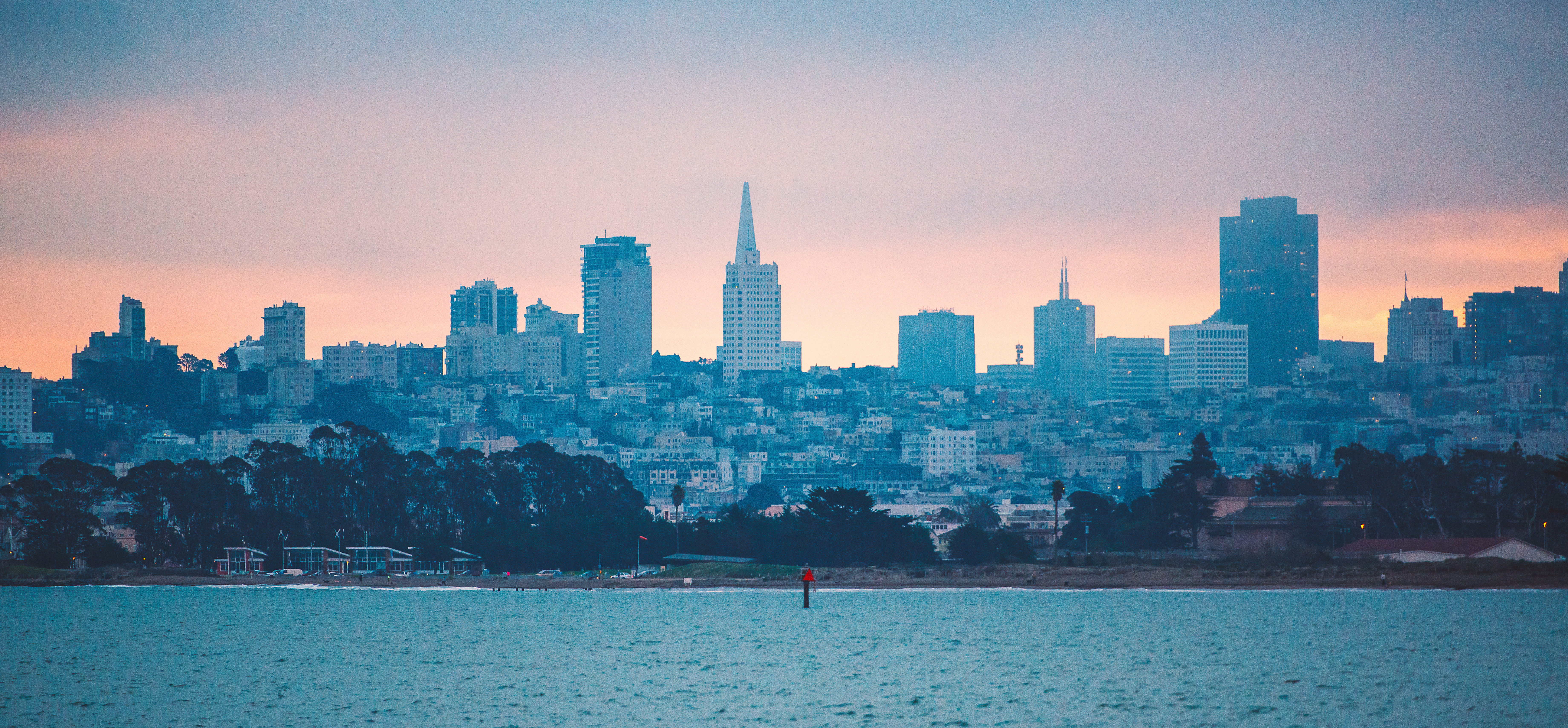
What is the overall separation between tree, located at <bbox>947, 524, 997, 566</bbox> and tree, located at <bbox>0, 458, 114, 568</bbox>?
170ft

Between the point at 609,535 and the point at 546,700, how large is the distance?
A: 208ft

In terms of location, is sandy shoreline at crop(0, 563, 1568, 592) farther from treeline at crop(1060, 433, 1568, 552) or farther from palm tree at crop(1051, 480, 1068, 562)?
treeline at crop(1060, 433, 1568, 552)

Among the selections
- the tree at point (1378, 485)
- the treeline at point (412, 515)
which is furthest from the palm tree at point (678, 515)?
the tree at point (1378, 485)

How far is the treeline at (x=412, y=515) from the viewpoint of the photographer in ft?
374

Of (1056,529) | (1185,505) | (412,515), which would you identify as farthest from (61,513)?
(1185,505)

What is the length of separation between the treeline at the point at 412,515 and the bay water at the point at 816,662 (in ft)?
41.3

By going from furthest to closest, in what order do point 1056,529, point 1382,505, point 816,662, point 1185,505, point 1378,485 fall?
point 1185,505
point 1378,485
point 1056,529
point 1382,505
point 816,662

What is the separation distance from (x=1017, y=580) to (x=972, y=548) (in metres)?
7.41

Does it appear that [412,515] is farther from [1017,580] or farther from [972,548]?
[1017,580]

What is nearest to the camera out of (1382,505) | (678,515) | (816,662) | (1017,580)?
(816,662)

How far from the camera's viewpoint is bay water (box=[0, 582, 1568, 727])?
50.0 meters

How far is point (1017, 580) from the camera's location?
105625 mm

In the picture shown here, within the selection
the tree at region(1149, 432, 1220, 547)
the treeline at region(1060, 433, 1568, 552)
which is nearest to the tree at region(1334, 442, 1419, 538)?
the treeline at region(1060, 433, 1568, 552)

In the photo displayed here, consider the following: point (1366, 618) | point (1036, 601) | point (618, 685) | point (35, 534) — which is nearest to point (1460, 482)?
point (1036, 601)
